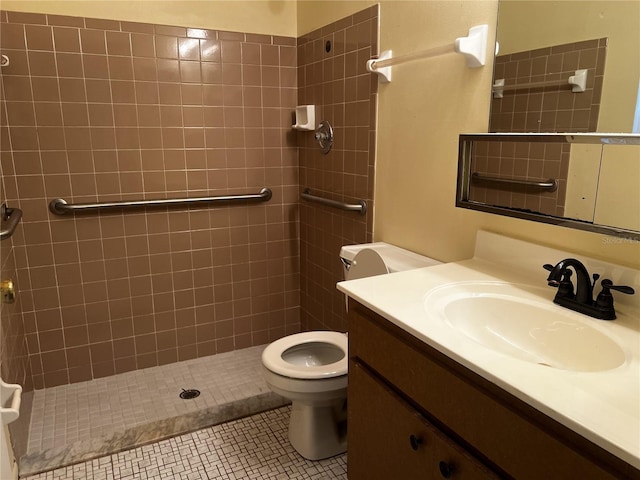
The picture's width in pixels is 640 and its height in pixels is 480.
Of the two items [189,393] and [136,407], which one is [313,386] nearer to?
[189,393]

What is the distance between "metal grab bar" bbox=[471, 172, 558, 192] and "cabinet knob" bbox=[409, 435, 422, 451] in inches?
28.8

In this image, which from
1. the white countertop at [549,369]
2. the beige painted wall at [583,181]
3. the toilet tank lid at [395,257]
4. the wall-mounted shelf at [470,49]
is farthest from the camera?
the toilet tank lid at [395,257]

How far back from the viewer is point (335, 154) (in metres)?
2.28

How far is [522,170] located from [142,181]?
5.77ft

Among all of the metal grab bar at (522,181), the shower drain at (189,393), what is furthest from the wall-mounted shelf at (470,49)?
the shower drain at (189,393)

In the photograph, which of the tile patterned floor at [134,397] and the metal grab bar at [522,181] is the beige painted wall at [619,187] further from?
the tile patterned floor at [134,397]

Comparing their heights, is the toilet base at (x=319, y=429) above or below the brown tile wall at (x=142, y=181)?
below

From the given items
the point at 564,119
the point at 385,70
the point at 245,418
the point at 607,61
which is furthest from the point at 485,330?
the point at 245,418

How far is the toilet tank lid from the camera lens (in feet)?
5.53

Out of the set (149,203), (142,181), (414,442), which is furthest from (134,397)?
(414,442)

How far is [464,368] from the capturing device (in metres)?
0.97

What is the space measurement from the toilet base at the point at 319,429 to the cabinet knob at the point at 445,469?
83 centimetres

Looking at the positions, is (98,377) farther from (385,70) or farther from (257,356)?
(385,70)

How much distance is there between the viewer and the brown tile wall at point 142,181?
83.4 inches
